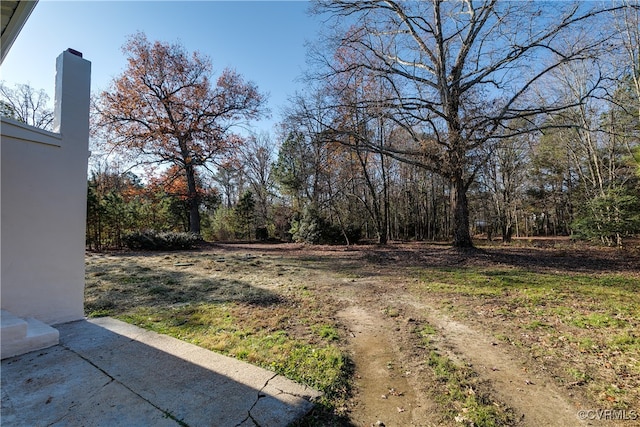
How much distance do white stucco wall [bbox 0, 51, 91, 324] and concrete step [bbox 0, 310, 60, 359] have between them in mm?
340

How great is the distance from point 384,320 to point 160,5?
736 cm

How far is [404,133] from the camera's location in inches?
551

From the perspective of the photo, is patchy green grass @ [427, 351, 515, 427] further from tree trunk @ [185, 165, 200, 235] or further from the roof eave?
tree trunk @ [185, 165, 200, 235]

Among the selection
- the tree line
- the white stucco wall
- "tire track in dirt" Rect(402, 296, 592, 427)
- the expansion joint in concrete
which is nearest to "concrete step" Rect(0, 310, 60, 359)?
the expansion joint in concrete

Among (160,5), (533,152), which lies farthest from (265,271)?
(533,152)

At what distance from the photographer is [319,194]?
17469mm

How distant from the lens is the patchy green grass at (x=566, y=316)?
7.18ft

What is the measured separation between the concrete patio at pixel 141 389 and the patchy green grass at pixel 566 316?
211 centimetres

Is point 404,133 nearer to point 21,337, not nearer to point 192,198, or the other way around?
point 192,198

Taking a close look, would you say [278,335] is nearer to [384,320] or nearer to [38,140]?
[384,320]

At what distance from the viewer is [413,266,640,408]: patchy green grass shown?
219cm

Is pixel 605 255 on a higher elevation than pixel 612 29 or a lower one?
lower

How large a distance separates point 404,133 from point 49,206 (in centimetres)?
1370

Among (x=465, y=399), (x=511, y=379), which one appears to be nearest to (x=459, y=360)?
(x=511, y=379)
